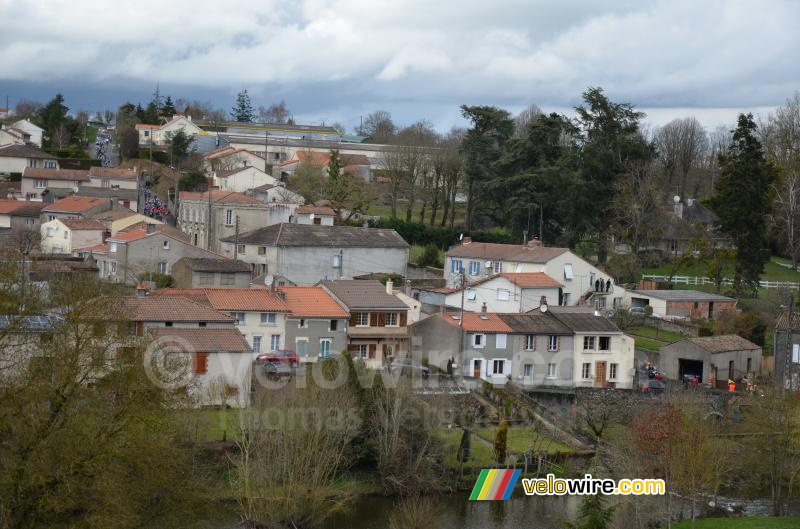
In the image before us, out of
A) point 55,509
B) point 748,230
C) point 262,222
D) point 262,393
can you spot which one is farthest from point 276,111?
point 55,509

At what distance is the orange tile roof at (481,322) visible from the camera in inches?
1709

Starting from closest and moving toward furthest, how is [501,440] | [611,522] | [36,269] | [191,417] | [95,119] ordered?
[611,522] < [191,417] < [501,440] < [36,269] < [95,119]

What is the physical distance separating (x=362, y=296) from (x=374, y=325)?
3.98 feet

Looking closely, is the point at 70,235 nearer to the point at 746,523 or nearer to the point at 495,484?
the point at 495,484

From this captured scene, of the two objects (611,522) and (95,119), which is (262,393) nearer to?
(611,522)

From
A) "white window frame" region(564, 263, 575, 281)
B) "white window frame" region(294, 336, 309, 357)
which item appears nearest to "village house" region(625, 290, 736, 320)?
"white window frame" region(564, 263, 575, 281)

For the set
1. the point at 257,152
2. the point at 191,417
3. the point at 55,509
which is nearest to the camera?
the point at 55,509

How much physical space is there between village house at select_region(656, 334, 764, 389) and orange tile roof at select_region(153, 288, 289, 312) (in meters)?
15.2

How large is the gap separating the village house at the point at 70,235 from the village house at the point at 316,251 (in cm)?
629

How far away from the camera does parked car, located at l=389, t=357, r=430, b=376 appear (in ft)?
123

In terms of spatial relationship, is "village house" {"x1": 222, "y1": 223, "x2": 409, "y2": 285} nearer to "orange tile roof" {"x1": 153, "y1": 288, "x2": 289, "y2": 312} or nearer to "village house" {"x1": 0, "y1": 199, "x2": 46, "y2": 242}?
"orange tile roof" {"x1": 153, "y1": 288, "x2": 289, "y2": 312}

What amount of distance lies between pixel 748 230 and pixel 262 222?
23.9 meters

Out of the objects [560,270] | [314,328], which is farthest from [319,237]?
[314,328]

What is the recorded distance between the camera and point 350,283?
150 ft
